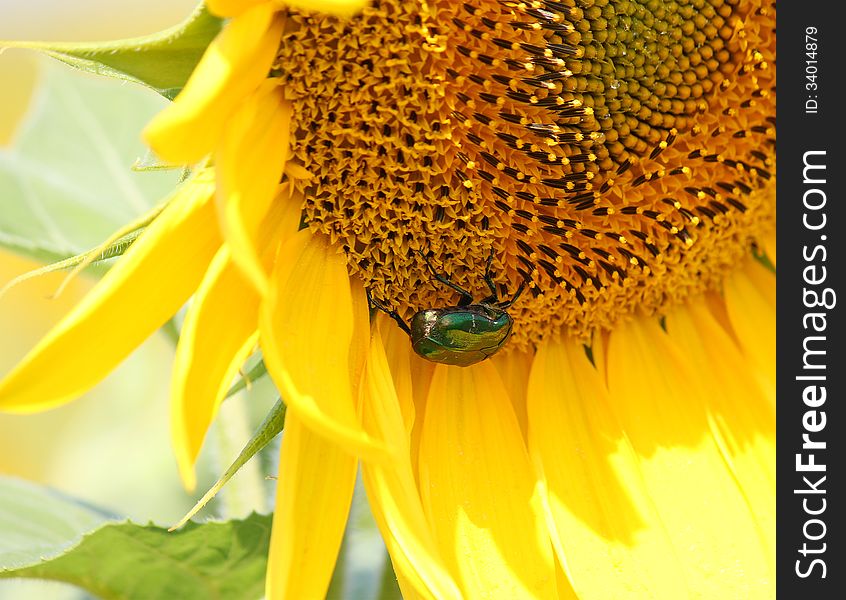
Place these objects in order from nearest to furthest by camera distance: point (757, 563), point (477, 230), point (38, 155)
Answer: point (477, 230), point (757, 563), point (38, 155)

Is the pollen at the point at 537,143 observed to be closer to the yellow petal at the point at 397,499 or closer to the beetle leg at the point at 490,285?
the beetle leg at the point at 490,285

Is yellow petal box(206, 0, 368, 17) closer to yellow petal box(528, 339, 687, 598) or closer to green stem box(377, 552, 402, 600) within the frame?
yellow petal box(528, 339, 687, 598)

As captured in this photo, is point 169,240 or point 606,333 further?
point 606,333

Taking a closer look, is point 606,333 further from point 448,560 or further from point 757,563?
point 448,560

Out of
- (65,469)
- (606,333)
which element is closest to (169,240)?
(606,333)

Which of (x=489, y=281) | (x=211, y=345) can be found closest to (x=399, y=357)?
(x=489, y=281)

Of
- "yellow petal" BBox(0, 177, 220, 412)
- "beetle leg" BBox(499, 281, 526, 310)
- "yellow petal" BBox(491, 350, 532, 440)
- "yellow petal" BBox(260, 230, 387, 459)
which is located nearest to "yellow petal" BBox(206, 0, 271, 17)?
"yellow petal" BBox(0, 177, 220, 412)
